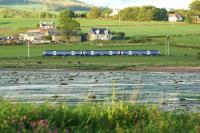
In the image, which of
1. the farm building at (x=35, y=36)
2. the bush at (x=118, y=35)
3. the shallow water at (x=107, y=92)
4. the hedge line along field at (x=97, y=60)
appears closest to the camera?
the shallow water at (x=107, y=92)

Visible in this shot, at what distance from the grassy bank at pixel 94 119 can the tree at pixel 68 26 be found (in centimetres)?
14880

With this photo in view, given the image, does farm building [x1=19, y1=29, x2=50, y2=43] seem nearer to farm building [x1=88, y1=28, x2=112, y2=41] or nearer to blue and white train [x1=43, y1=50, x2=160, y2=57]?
farm building [x1=88, y1=28, x2=112, y2=41]

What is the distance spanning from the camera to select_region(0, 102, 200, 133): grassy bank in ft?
45.1

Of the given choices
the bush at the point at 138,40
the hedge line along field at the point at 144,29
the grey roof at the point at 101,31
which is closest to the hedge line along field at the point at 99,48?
the bush at the point at 138,40

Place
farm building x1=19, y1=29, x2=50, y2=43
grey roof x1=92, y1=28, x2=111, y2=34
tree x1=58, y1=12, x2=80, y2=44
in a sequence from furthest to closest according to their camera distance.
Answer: grey roof x1=92, y1=28, x2=111, y2=34 < tree x1=58, y1=12, x2=80, y2=44 < farm building x1=19, y1=29, x2=50, y2=43

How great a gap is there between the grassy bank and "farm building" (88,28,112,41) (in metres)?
149

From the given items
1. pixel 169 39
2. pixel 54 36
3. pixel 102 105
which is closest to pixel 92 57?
pixel 169 39

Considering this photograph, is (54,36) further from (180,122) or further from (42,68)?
(180,122)

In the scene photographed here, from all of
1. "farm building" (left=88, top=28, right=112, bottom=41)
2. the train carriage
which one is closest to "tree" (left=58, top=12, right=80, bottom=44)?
"farm building" (left=88, top=28, right=112, bottom=41)

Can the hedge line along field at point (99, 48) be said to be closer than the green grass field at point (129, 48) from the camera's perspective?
No

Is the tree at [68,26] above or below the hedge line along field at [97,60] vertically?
above

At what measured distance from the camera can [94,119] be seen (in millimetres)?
14680

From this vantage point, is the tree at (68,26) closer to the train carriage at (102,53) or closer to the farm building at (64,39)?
the farm building at (64,39)

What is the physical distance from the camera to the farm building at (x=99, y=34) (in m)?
166
